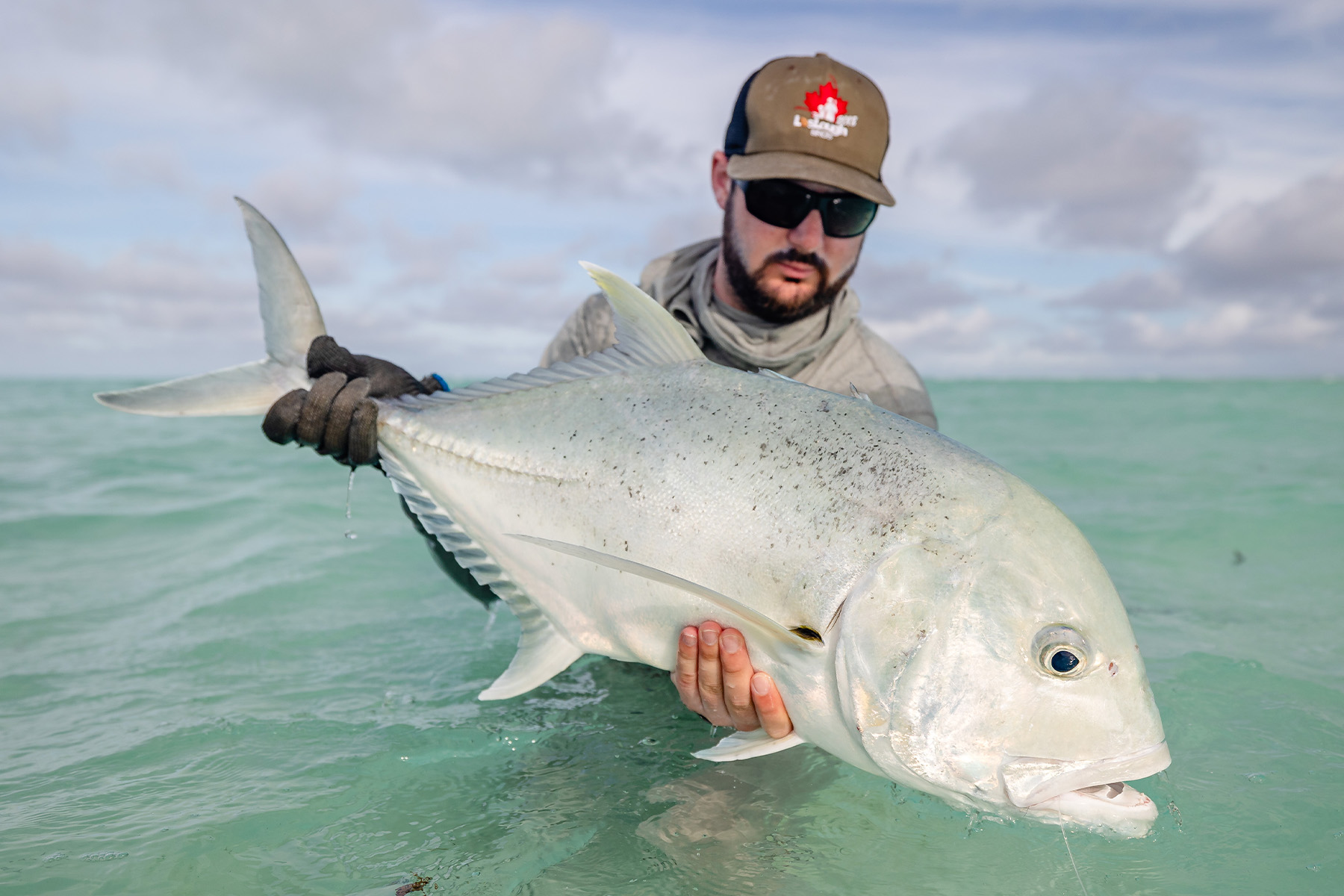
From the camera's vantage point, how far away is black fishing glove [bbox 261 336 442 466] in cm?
244

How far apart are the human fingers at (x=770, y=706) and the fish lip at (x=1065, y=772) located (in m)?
0.48

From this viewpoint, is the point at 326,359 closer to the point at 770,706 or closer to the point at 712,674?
the point at 712,674

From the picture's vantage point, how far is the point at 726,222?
3145 millimetres

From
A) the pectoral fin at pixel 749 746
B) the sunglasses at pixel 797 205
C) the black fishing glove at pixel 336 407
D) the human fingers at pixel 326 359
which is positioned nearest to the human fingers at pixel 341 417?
the black fishing glove at pixel 336 407

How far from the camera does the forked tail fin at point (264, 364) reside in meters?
2.33

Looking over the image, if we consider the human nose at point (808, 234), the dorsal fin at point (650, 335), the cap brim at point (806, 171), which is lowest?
the dorsal fin at point (650, 335)

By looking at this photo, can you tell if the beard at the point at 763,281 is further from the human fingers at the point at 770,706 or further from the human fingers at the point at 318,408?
the human fingers at the point at 770,706

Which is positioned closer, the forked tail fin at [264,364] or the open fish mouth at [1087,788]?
the open fish mouth at [1087,788]

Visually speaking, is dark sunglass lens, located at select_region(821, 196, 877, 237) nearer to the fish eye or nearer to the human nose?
the human nose

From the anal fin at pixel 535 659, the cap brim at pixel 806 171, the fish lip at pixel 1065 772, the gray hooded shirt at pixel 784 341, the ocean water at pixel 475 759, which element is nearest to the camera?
the fish lip at pixel 1065 772

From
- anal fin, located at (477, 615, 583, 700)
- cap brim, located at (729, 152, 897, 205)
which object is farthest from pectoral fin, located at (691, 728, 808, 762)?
cap brim, located at (729, 152, 897, 205)

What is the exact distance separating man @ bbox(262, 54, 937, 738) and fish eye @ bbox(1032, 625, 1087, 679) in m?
1.30

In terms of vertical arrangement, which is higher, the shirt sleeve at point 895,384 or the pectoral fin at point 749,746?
the shirt sleeve at point 895,384

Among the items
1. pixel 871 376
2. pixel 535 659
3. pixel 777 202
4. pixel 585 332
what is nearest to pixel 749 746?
pixel 535 659
